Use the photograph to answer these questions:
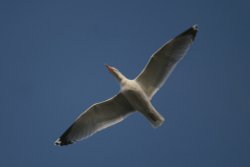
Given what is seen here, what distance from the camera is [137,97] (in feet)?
55.0

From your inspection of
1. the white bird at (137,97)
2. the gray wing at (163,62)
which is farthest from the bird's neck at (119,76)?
the gray wing at (163,62)

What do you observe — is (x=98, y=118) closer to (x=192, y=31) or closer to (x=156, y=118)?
(x=156, y=118)

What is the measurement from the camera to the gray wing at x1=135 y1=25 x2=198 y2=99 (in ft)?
55.0

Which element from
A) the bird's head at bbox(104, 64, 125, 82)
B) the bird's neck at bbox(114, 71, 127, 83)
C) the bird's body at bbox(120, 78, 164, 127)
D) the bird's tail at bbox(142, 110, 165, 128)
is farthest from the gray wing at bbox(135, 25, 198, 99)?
the bird's tail at bbox(142, 110, 165, 128)

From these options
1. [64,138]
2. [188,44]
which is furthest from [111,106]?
[188,44]

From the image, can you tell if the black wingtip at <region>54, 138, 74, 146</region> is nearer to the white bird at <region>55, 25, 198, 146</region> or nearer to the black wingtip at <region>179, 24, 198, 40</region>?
the white bird at <region>55, 25, 198, 146</region>

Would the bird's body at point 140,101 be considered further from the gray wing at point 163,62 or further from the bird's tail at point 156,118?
the gray wing at point 163,62

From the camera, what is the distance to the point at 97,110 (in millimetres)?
17484

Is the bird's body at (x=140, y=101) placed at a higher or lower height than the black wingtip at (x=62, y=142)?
lower

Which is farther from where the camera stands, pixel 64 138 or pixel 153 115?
pixel 64 138

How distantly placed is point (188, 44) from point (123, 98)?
2334mm

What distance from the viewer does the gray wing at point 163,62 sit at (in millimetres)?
16750

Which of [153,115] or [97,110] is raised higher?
[97,110]

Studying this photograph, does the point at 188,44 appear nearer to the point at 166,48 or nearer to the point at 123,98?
the point at 166,48
